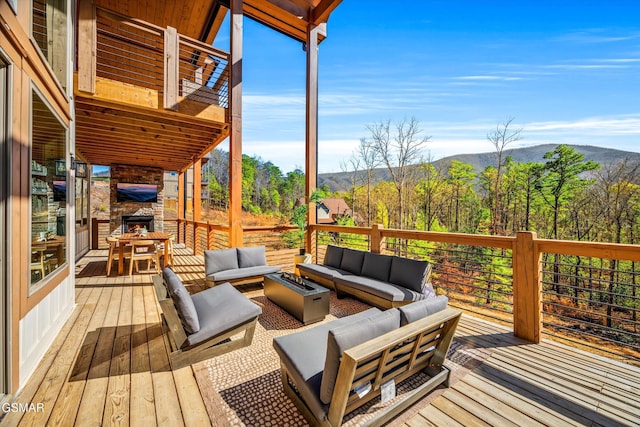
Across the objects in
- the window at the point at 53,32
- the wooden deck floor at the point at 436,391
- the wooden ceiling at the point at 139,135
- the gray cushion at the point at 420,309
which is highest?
the window at the point at 53,32

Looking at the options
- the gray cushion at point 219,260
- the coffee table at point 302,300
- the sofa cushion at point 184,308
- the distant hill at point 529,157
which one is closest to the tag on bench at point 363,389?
the sofa cushion at point 184,308

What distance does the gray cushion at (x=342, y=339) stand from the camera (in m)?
1.38

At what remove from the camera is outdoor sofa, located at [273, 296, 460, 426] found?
4.56 feet

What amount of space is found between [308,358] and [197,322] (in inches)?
43.3

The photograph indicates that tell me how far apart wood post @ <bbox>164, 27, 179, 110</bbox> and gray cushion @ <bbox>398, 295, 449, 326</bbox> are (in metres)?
4.78

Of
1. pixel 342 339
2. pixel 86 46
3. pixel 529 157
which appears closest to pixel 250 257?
pixel 342 339

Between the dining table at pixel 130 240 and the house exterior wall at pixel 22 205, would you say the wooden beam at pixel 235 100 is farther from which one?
the house exterior wall at pixel 22 205

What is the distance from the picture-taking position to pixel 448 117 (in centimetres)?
1778

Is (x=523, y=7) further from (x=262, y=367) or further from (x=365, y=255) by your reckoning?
(x=262, y=367)

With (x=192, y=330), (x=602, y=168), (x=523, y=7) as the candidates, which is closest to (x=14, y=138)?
(x=192, y=330)

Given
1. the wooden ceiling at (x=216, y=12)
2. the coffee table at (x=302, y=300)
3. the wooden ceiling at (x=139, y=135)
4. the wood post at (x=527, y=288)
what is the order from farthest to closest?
1. the wooden ceiling at (x=216, y=12)
2. the wooden ceiling at (x=139, y=135)
3. the coffee table at (x=302, y=300)
4. the wood post at (x=527, y=288)

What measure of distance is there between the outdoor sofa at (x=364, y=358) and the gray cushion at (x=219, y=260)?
2693 millimetres

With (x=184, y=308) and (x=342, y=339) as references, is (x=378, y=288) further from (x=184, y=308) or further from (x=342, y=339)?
(x=184, y=308)

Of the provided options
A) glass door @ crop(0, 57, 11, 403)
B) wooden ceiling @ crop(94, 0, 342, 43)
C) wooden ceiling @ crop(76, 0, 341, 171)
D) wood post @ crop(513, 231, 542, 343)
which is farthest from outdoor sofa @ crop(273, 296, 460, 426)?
wooden ceiling @ crop(94, 0, 342, 43)
